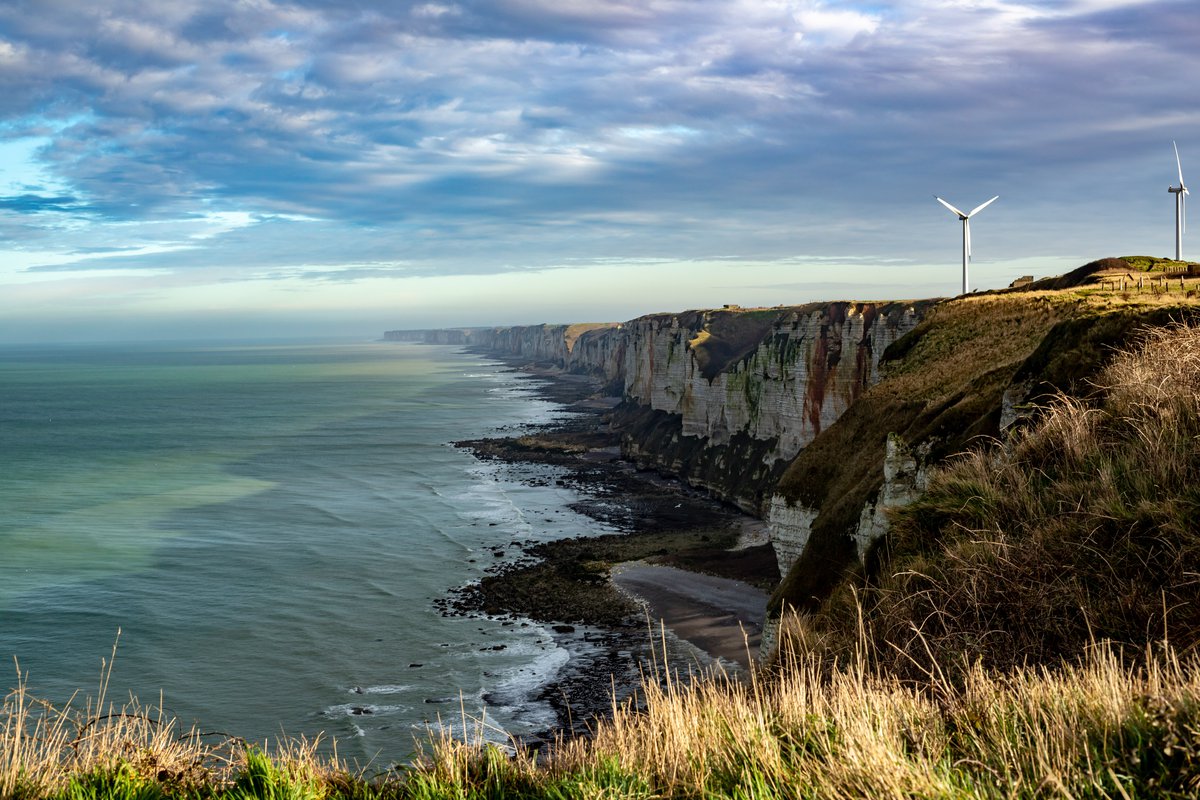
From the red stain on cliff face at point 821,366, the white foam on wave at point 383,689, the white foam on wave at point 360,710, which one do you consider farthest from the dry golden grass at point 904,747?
the red stain on cliff face at point 821,366

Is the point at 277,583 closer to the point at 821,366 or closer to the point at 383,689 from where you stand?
the point at 383,689

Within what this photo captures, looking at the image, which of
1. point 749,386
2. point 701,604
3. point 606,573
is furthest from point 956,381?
point 749,386

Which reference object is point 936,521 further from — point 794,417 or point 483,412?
point 483,412

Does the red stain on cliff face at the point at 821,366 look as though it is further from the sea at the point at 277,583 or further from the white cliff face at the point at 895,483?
the white cliff face at the point at 895,483

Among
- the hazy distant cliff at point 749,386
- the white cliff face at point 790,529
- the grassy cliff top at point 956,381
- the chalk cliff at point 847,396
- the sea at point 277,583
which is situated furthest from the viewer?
the hazy distant cliff at point 749,386

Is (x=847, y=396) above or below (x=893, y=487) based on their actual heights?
above

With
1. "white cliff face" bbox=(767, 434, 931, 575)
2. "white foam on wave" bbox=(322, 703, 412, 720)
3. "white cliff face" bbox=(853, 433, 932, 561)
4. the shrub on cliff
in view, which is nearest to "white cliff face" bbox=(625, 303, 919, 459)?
"white cliff face" bbox=(767, 434, 931, 575)
